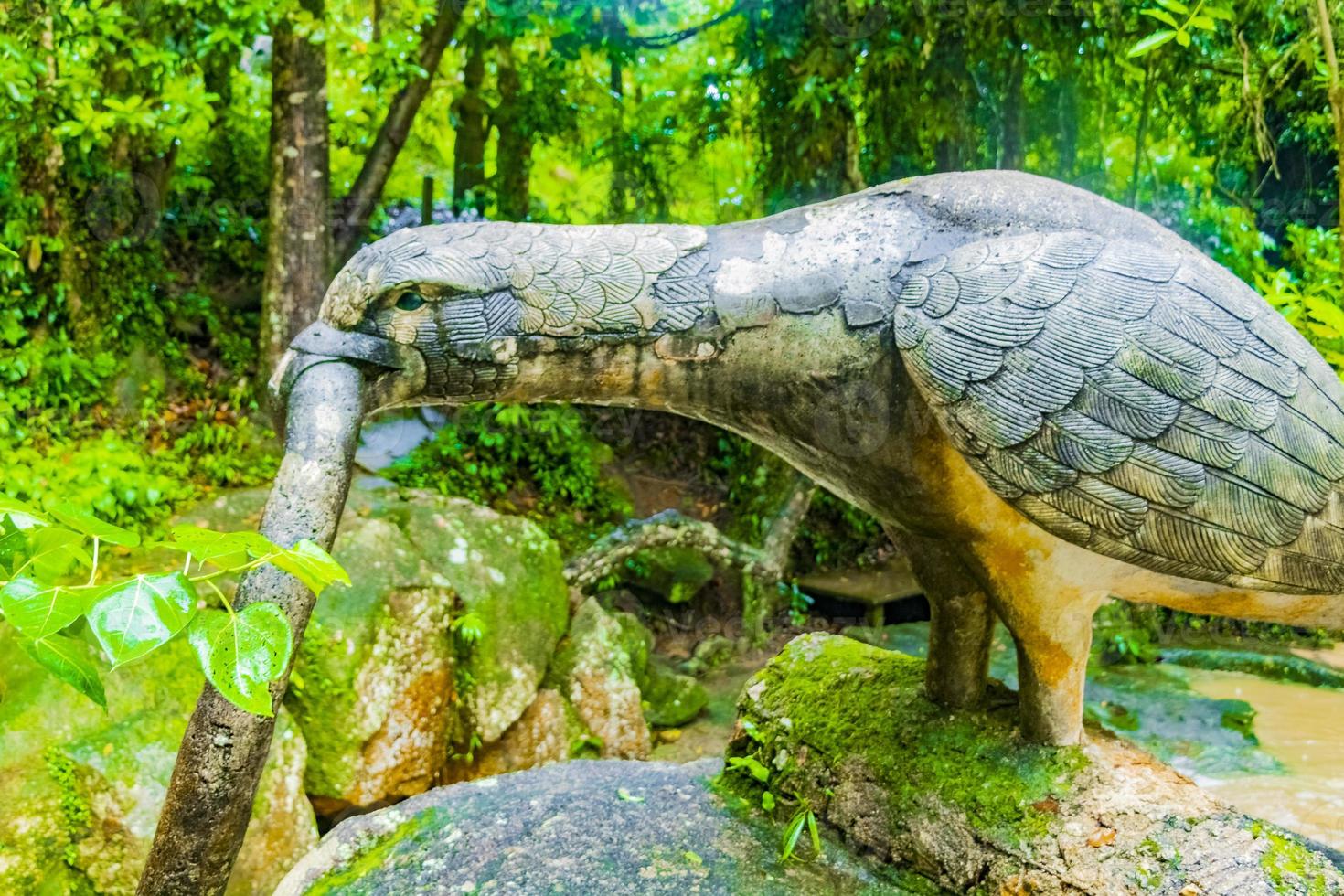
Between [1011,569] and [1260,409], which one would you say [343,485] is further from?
[1260,409]

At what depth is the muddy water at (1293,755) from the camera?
10.1ft

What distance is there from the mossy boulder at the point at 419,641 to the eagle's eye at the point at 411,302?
200cm

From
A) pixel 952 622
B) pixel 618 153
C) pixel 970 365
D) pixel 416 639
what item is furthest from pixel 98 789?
pixel 618 153

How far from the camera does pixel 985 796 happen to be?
6.02 ft

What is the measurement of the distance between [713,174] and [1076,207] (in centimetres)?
419

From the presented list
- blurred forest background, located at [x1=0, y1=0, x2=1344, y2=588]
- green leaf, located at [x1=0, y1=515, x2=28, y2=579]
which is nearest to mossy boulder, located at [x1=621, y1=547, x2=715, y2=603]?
blurred forest background, located at [x1=0, y1=0, x2=1344, y2=588]

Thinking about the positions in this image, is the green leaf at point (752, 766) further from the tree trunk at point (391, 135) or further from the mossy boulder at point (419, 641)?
the tree trunk at point (391, 135)

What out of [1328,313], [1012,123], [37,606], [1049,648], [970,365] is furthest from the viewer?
[1012,123]

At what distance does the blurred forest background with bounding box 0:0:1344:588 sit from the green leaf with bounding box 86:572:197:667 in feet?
10.1

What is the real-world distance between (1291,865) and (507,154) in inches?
195

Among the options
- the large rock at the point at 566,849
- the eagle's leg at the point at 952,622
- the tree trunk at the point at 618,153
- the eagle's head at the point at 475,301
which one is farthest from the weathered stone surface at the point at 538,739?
the tree trunk at the point at 618,153

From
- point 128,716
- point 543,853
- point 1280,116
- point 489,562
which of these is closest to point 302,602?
point 543,853

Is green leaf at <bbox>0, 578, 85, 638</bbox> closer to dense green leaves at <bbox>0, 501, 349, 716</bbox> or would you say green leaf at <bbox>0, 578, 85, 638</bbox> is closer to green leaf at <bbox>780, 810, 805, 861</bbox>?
dense green leaves at <bbox>0, 501, 349, 716</bbox>

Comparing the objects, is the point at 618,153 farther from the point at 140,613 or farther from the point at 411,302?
the point at 140,613
